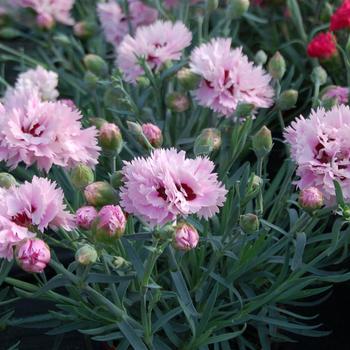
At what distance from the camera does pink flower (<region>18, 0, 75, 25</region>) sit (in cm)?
167

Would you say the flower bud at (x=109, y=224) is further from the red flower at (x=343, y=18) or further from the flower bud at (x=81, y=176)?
the red flower at (x=343, y=18)

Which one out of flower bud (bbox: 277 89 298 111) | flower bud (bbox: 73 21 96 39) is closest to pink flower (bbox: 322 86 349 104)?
flower bud (bbox: 277 89 298 111)

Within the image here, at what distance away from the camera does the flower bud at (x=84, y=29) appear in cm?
173

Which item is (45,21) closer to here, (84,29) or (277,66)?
(84,29)

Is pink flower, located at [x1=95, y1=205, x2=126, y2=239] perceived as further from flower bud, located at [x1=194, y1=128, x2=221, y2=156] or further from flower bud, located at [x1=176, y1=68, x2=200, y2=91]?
flower bud, located at [x1=176, y1=68, x2=200, y2=91]

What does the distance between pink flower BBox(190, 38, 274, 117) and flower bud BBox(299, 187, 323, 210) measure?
0.95 ft

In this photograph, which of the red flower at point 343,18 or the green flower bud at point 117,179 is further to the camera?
the red flower at point 343,18

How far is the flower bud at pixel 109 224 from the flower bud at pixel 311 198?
24 centimetres

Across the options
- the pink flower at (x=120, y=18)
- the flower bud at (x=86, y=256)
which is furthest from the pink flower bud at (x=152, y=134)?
the pink flower at (x=120, y=18)

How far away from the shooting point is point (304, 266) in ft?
3.21

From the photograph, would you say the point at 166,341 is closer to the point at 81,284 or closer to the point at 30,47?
→ the point at 81,284

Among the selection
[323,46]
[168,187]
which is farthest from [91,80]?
[168,187]

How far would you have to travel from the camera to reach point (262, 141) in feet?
3.27

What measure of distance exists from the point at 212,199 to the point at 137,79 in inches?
16.9
